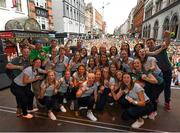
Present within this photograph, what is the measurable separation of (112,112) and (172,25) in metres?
24.2

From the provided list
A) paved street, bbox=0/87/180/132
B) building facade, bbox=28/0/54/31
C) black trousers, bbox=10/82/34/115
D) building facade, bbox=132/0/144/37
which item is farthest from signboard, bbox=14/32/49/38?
building facade, bbox=132/0/144/37

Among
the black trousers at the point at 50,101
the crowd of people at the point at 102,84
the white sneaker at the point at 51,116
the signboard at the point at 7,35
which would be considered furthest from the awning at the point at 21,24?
the white sneaker at the point at 51,116

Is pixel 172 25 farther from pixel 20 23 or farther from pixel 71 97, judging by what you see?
pixel 71 97

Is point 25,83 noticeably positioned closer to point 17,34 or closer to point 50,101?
point 50,101

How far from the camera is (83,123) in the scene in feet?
12.7

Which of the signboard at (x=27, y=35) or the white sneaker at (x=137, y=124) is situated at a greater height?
the signboard at (x=27, y=35)

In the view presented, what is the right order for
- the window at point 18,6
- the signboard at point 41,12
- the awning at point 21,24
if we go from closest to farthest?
the awning at point 21,24 → the window at point 18,6 → the signboard at point 41,12

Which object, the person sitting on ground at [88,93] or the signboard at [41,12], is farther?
the signboard at [41,12]

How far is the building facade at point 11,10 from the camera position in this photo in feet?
43.2

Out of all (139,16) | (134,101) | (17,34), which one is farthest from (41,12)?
(139,16)

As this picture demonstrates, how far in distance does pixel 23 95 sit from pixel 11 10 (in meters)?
12.8

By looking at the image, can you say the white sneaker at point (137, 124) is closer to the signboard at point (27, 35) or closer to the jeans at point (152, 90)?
the jeans at point (152, 90)

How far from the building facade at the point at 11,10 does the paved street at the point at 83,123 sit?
438 inches

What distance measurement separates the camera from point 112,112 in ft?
14.4
